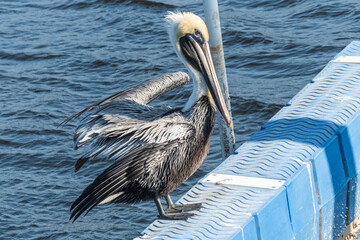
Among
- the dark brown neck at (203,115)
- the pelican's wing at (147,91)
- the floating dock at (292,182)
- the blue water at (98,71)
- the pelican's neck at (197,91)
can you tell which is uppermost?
the pelican's neck at (197,91)

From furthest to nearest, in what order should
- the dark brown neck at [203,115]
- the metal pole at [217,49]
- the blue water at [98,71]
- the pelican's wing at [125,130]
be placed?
the blue water at [98,71], the metal pole at [217,49], the dark brown neck at [203,115], the pelican's wing at [125,130]

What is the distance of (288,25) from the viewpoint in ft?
28.6

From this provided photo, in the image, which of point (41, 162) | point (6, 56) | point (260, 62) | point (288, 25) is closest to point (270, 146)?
point (41, 162)

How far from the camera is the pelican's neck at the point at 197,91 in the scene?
3.85 metres

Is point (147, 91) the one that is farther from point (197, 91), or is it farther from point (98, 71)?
A: point (98, 71)

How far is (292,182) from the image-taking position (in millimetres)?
3646

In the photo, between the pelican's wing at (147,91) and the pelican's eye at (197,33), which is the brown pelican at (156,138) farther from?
the pelican's wing at (147,91)

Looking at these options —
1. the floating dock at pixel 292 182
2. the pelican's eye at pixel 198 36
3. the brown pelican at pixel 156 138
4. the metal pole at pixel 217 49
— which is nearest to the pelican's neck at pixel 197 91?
the brown pelican at pixel 156 138

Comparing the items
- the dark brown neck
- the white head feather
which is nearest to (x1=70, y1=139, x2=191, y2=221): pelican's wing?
the dark brown neck

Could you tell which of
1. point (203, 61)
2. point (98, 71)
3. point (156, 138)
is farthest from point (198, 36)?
point (98, 71)

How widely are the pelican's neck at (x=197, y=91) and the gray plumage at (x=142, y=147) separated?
2 centimetres

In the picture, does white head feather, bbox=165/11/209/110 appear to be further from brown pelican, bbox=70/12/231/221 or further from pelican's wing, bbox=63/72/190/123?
pelican's wing, bbox=63/72/190/123

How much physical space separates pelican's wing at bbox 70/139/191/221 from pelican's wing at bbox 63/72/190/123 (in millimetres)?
705

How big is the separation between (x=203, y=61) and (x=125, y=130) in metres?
0.65
